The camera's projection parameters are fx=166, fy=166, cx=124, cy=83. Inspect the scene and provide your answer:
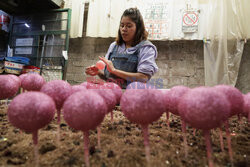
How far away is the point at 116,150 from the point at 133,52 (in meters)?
1.14

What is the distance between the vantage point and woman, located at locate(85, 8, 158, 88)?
4.82 feet

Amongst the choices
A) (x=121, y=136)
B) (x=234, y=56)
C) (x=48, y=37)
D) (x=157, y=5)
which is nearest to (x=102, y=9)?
(x=157, y=5)

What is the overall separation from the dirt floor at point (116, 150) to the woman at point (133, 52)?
707mm

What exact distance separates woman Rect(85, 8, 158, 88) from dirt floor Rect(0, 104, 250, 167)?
0.71 metres

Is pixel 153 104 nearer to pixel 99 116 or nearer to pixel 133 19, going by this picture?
pixel 99 116

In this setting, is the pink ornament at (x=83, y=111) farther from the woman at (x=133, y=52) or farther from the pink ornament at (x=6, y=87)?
the woman at (x=133, y=52)

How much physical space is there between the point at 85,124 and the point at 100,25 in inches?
120

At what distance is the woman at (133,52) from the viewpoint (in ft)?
4.82

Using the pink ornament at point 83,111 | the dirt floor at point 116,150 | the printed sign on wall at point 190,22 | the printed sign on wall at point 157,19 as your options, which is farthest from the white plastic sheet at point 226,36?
the pink ornament at point 83,111

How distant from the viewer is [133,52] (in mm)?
1601

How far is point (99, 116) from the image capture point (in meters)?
0.44

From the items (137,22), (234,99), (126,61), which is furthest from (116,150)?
(137,22)

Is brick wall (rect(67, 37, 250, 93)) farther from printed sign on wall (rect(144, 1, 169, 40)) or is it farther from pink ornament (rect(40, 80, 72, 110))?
pink ornament (rect(40, 80, 72, 110))

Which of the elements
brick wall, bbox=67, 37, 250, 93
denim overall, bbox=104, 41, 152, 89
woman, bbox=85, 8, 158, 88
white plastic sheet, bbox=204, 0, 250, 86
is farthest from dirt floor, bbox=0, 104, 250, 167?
brick wall, bbox=67, 37, 250, 93
